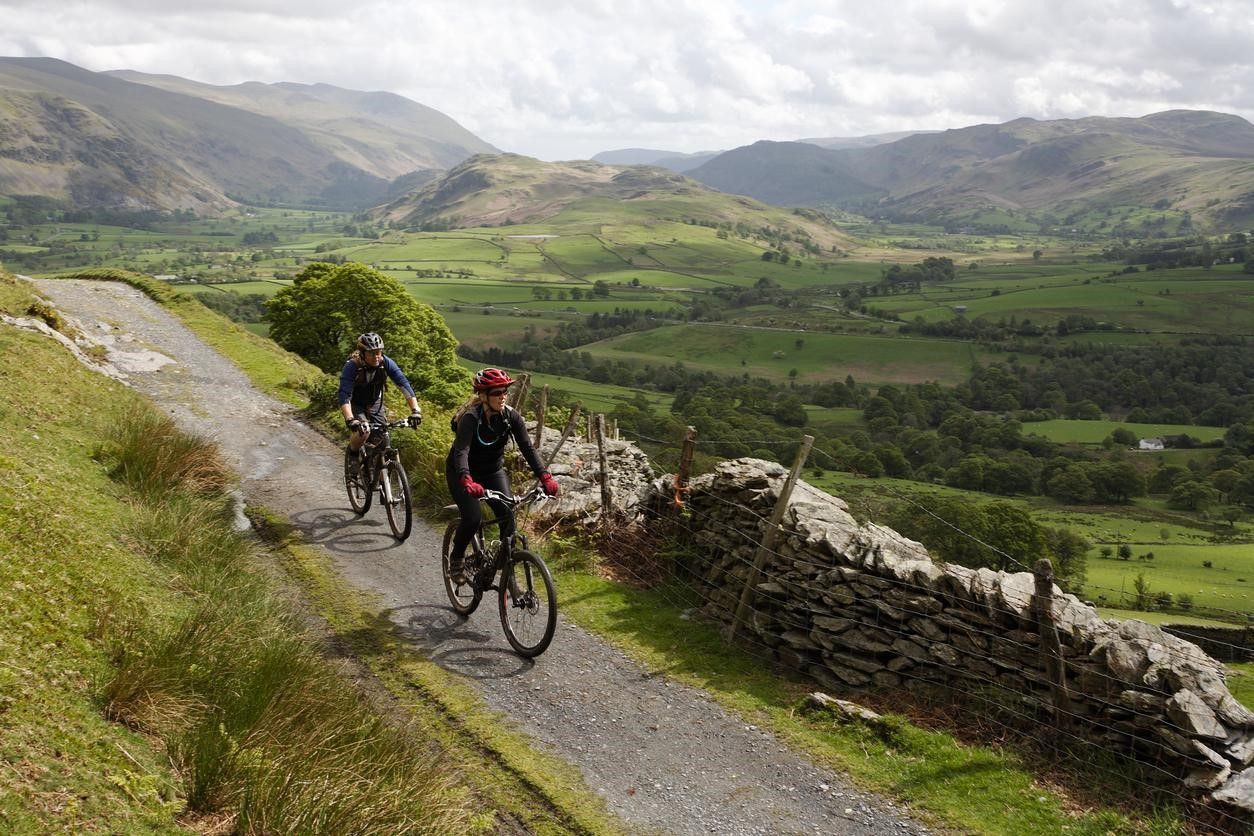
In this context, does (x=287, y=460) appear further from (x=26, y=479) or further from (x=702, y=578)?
(x=702, y=578)

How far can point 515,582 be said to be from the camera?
955 cm

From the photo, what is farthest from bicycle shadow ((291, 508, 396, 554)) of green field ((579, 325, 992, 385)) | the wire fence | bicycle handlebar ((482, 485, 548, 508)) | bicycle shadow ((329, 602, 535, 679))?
green field ((579, 325, 992, 385))

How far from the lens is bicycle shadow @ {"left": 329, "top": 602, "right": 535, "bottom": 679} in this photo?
9.30 m

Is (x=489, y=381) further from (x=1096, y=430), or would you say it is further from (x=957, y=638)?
(x=1096, y=430)

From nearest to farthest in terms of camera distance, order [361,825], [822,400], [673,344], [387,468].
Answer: [361,825] < [387,468] < [822,400] < [673,344]

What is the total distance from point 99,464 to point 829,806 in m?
10.4

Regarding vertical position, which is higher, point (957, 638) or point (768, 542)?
point (768, 542)

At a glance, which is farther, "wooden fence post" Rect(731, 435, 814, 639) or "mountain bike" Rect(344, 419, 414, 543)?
"mountain bike" Rect(344, 419, 414, 543)

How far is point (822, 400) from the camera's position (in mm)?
136250

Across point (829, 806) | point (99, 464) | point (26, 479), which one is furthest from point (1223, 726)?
point (99, 464)

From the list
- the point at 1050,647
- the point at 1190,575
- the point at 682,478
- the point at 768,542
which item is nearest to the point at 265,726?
the point at 768,542

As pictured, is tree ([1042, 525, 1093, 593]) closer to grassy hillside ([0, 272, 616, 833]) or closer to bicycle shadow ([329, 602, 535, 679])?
bicycle shadow ([329, 602, 535, 679])

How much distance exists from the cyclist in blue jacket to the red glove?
3055 mm

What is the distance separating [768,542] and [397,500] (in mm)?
5757
